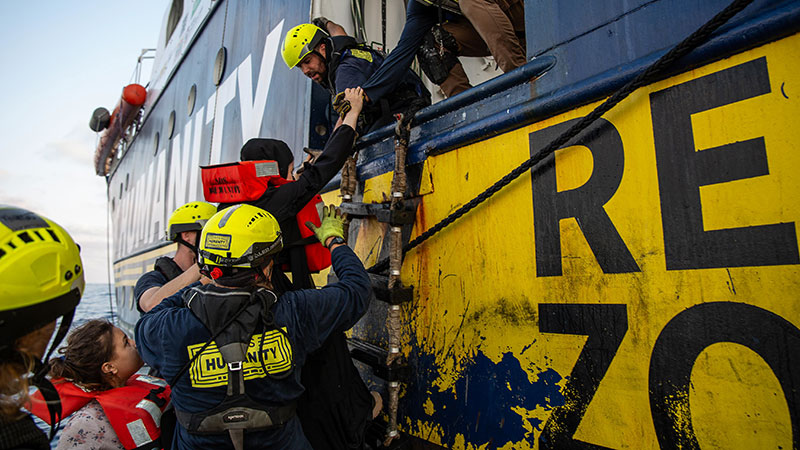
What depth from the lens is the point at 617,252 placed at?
4.39 feet

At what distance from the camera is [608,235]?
4.47 feet

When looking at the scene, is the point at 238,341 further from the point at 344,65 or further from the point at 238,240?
the point at 344,65

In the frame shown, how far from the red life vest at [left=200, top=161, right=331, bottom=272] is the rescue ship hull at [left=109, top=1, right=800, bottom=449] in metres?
0.45

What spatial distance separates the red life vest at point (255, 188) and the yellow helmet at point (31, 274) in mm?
885

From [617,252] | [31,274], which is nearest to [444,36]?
[617,252]

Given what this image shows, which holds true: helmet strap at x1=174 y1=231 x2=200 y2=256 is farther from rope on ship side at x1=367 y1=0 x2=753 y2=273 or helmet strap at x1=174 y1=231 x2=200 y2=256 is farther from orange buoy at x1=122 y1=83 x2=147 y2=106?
orange buoy at x1=122 y1=83 x2=147 y2=106

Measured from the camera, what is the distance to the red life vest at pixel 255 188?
1.86 metres

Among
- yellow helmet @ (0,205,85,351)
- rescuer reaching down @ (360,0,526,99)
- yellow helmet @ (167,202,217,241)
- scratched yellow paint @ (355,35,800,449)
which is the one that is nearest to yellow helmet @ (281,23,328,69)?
rescuer reaching down @ (360,0,526,99)

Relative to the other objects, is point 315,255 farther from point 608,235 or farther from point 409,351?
point 608,235

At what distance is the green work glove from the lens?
1.84 metres

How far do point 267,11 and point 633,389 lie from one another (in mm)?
4465

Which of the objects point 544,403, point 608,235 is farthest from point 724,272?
point 544,403

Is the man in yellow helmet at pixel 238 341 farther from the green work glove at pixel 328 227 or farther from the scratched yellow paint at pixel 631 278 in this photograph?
the scratched yellow paint at pixel 631 278

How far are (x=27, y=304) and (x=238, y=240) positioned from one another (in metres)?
0.65
